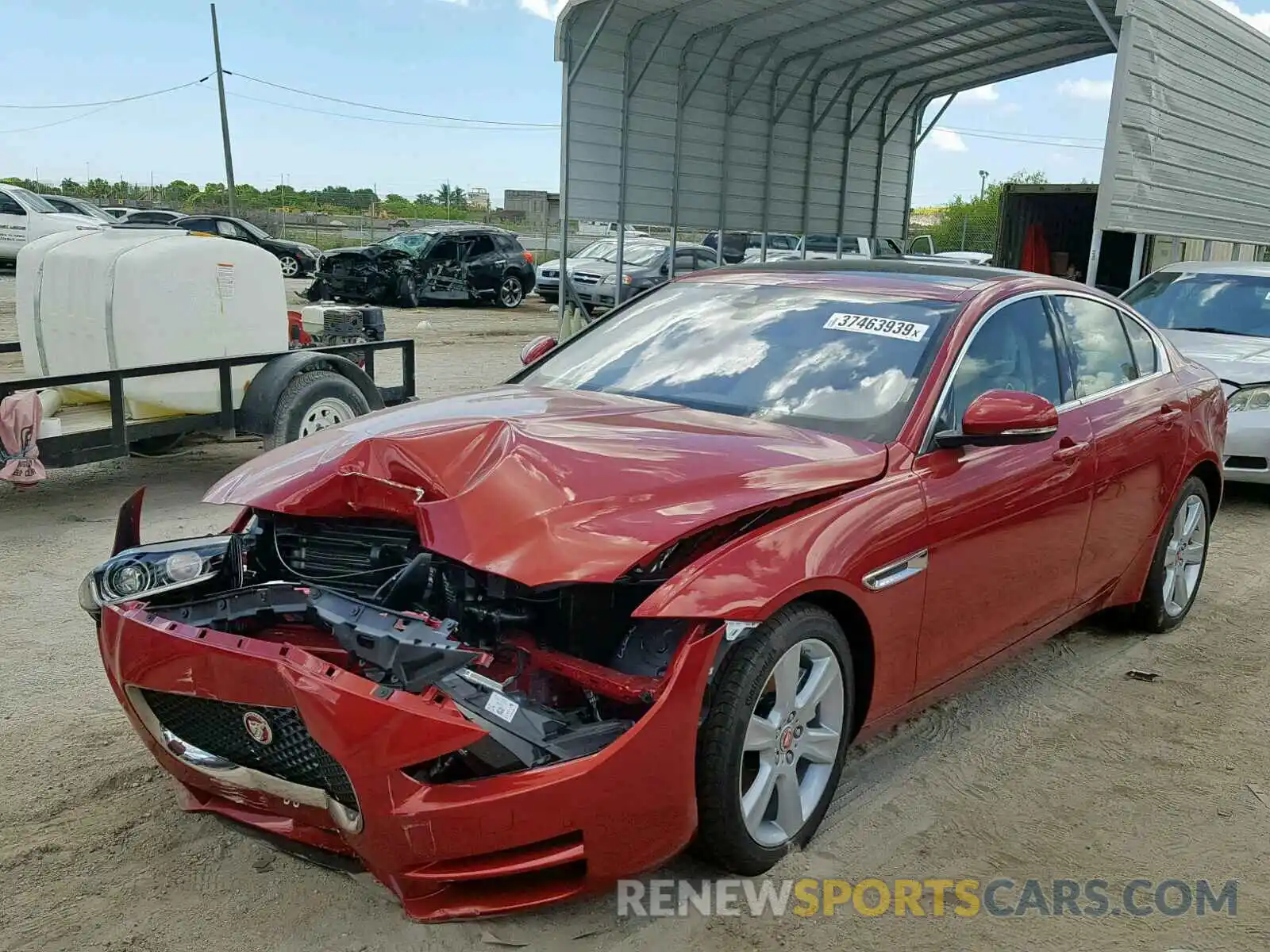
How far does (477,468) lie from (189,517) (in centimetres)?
409

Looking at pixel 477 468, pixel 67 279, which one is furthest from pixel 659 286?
pixel 67 279

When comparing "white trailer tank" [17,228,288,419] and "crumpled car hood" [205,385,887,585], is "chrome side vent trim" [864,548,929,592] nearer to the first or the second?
"crumpled car hood" [205,385,887,585]

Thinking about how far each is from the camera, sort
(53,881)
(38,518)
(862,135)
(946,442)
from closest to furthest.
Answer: (53,881) → (946,442) → (38,518) → (862,135)

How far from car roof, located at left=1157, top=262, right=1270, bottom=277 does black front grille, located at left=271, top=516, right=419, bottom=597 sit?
8.14 meters

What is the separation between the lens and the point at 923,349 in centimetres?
356

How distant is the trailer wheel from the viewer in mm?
6789

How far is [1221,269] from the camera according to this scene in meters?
8.84

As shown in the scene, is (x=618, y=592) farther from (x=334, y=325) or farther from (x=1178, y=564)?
(x=334, y=325)

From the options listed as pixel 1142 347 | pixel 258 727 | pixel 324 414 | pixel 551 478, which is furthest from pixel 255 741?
pixel 324 414

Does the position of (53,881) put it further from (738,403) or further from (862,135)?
(862,135)

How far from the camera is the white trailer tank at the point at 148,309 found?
21.2 ft

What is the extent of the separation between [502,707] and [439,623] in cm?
27

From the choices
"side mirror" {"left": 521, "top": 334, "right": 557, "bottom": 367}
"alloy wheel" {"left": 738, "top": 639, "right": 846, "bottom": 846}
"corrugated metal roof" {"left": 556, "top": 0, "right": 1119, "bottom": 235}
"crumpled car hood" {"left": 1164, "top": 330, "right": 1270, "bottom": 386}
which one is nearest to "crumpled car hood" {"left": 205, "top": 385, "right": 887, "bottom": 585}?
"alloy wheel" {"left": 738, "top": 639, "right": 846, "bottom": 846}

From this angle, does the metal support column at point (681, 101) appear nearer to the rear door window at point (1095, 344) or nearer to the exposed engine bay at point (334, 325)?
the exposed engine bay at point (334, 325)
